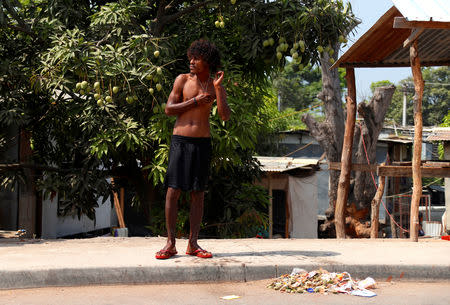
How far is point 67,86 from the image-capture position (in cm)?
870

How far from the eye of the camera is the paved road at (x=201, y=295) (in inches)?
165

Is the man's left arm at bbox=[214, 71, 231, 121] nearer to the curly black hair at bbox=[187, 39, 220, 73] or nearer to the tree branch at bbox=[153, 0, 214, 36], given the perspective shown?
the curly black hair at bbox=[187, 39, 220, 73]

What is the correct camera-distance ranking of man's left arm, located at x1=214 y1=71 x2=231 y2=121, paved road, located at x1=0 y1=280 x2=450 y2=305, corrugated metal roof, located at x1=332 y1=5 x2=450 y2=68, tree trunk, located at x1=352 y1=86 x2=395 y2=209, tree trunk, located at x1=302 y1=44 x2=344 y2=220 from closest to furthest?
paved road, located at x1=0 y1=280 x2=450 y2=305 → man's left arm, located at x1=214 y1=71 x2=231 y2=121 → corrugated metal roof, located at x1=332 y1=5 x2=450 y2=68 → tree trunk, located at x1=352 y1=86 x2=395 y2=209 → tree trunk, located at x1=302 y1=44 x2=344 y2=220

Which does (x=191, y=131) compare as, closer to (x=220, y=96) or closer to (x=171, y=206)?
(x=220, y=96)

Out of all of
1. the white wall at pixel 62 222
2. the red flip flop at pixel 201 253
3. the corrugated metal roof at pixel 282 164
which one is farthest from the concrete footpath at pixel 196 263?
the corrugated metal roof at pixel 282 164

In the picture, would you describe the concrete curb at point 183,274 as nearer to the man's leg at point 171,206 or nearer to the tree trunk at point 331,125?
the man's leg at point 171,206

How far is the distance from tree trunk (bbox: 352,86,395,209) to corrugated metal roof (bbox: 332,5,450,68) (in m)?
5.76

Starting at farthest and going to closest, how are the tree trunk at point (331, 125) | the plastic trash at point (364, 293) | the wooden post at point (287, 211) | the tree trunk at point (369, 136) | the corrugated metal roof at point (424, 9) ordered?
the tree trunk at point (331, 125) < the wooden post at point (287, 211) < the tree trunk at point (369, 136) < the corrugated metal roof at point (424, 9) < the plastic trash at point (364, 293)

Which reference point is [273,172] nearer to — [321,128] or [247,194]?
[321,128]

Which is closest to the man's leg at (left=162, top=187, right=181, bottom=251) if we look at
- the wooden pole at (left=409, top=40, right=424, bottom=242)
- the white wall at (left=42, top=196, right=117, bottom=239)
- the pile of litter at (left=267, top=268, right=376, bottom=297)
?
the pile of litter at (left=267, top=268, right=376, bottom=297)

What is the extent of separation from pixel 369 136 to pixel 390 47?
24.6 ft

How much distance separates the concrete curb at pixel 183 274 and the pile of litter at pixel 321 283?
16 centimetres

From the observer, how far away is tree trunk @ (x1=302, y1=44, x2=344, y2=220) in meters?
17.4

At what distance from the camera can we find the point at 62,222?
1389 cm
